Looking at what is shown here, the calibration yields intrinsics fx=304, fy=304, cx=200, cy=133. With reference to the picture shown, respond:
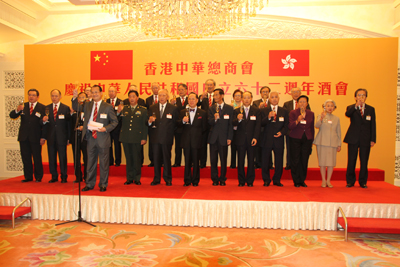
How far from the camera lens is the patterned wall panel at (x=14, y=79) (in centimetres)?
742

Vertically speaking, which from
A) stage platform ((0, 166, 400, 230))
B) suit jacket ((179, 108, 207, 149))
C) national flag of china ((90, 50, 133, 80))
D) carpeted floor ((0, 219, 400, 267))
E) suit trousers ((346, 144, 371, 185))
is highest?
national flag of china ((90, 50, 133, 80))

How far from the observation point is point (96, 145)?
14.8 ft

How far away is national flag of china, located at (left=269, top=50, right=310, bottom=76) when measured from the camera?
6.54 metres

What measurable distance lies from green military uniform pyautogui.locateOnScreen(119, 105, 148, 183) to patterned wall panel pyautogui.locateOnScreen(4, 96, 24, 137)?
4014 millimetres

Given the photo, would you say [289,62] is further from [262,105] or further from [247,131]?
[247,131]

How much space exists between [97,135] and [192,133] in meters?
1.43

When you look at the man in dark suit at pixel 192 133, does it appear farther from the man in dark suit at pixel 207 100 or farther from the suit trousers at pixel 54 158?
the suit trousers at pixel 54 158

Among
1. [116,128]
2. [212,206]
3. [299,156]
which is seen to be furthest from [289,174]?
[116,128]

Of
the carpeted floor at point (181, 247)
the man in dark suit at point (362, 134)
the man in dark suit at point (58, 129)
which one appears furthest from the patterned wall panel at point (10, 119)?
the man in dark suit at point (362, 134)

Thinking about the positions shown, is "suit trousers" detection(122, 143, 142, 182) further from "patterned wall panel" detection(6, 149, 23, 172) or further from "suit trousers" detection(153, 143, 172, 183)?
"patterned wall panel" detection(6, 149, 23, 172)

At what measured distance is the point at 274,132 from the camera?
4.91 m

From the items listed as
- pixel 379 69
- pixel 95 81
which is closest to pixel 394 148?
pixel 379 69

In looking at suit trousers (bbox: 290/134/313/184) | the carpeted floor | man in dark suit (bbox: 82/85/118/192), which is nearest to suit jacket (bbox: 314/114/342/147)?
suit trousers (bbox: 290/134/313/184)

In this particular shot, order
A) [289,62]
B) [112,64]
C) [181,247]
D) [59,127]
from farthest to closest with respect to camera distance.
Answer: [112,64] → [289,62] → [59,127] → [181,247]
